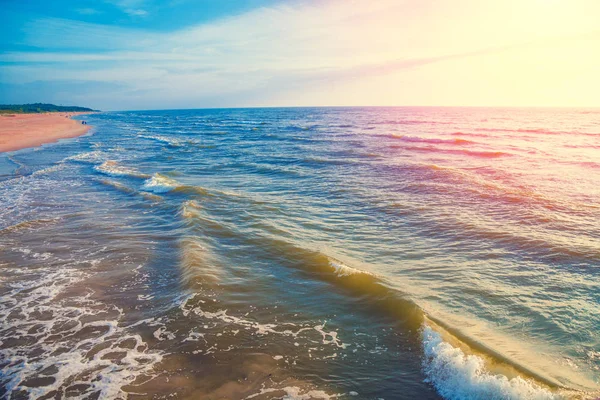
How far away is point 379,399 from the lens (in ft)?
18.4

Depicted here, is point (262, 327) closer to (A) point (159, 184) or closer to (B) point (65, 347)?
(B) point (65, 347)

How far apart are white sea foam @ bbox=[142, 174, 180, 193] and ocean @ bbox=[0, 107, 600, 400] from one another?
88 cm

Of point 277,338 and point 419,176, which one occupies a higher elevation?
point 419,176

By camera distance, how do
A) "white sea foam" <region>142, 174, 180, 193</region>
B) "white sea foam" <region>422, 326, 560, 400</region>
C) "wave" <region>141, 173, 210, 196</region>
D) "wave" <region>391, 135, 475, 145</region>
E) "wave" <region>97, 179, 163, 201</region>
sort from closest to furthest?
"white sea foam" <region>422, 326, 560, 400</region> < "wave" <region>97, 179, 163, 201</region> < "wave" <region>141, 173, 210, 196</region> < "white sea foam" <region>142, 174, 180, 193</region> < "wave" <region>391, 135, 475, 145</region>

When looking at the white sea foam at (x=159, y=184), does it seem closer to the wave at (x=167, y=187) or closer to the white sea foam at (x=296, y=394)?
the wave at (x=167, y=187)

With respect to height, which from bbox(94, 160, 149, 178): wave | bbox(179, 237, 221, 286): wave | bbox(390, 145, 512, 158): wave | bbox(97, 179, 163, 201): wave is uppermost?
bbox(390, 145, 512, 158): wave

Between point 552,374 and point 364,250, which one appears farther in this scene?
point 364,250

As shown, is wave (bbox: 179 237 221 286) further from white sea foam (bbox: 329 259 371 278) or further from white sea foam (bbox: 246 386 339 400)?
white sea foam (bbox: 246 386 339 400)

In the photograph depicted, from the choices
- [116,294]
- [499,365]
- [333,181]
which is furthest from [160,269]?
[333,181]

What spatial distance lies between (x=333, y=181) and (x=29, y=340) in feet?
57.2

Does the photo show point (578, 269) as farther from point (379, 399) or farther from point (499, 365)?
point (379, 399)

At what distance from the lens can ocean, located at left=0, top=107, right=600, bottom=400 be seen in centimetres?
600

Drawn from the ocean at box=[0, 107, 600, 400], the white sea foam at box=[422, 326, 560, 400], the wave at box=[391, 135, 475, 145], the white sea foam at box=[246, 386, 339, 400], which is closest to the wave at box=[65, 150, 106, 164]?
the ocean at box=[0, 107, 600, 400]

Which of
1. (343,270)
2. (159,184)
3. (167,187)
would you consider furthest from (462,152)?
(343,270)
